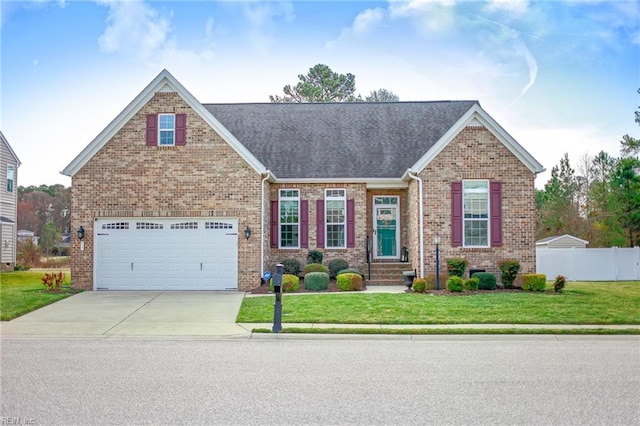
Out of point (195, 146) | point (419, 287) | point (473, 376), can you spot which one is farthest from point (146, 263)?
point (473, 376)

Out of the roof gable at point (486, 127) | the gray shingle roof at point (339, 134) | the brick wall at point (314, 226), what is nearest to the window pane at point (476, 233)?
the roof gable at point (486, 127)

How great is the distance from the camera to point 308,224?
21922mm

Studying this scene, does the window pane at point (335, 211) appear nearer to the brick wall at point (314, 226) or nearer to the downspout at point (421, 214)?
the brick wall at point (314, 226)

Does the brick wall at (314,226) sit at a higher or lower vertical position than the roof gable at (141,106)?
lower

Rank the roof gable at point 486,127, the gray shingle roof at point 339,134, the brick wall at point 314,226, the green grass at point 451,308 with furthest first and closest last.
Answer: the gray shingle roof at point 339,134 → the brick wall at point 314,226 → the roof gable at point 486,127 → the green grass at point 451,308

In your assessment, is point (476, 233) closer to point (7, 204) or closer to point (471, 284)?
point (471, 284)

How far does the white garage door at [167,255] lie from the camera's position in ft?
63.7

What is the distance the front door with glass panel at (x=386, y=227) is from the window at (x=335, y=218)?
143 centimetres

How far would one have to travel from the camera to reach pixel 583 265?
25641 millimetres

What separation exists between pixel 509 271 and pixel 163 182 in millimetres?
11674

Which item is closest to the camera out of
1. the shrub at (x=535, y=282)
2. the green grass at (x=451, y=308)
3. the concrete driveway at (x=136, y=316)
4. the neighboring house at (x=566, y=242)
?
the concrete driveway at (x=136, y=316)

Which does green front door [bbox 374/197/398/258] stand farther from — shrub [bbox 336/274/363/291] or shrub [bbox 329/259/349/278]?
shrub [bbox 336/274/363/291]

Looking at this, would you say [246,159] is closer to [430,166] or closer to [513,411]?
[430,166]

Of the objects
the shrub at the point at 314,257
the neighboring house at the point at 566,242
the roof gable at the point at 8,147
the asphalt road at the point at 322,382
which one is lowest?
the asphalt road at the point at 322,382
